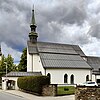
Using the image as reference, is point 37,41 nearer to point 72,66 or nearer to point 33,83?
point 72,66

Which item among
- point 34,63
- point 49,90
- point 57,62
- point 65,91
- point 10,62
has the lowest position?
point 65,91

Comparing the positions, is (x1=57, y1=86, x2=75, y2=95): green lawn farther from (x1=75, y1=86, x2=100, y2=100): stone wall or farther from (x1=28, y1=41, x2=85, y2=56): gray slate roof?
(x1=28, y1=41, x2=85, y2=56): gray slate roof

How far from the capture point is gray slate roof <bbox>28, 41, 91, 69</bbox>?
173ft

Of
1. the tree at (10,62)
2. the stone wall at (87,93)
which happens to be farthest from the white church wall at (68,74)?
the stone wall at (87,93)

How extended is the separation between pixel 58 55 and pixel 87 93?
40396 mm

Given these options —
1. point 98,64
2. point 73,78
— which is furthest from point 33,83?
point 98,64

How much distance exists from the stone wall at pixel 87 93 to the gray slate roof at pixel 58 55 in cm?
3190

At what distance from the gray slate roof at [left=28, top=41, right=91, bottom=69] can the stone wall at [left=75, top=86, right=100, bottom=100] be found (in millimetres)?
31905

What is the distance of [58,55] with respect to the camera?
57.7 m

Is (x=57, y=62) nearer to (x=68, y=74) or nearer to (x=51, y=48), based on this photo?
(x=68, y=74)

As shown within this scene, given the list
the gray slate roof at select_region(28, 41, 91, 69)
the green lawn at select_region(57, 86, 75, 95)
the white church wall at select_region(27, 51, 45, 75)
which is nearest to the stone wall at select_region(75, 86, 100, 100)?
the green lawn at select_region(57, 86, 75, 95)

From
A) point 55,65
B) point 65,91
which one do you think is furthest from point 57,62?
point 65,91

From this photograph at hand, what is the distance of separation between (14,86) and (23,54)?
2037cm

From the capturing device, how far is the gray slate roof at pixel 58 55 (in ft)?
173
